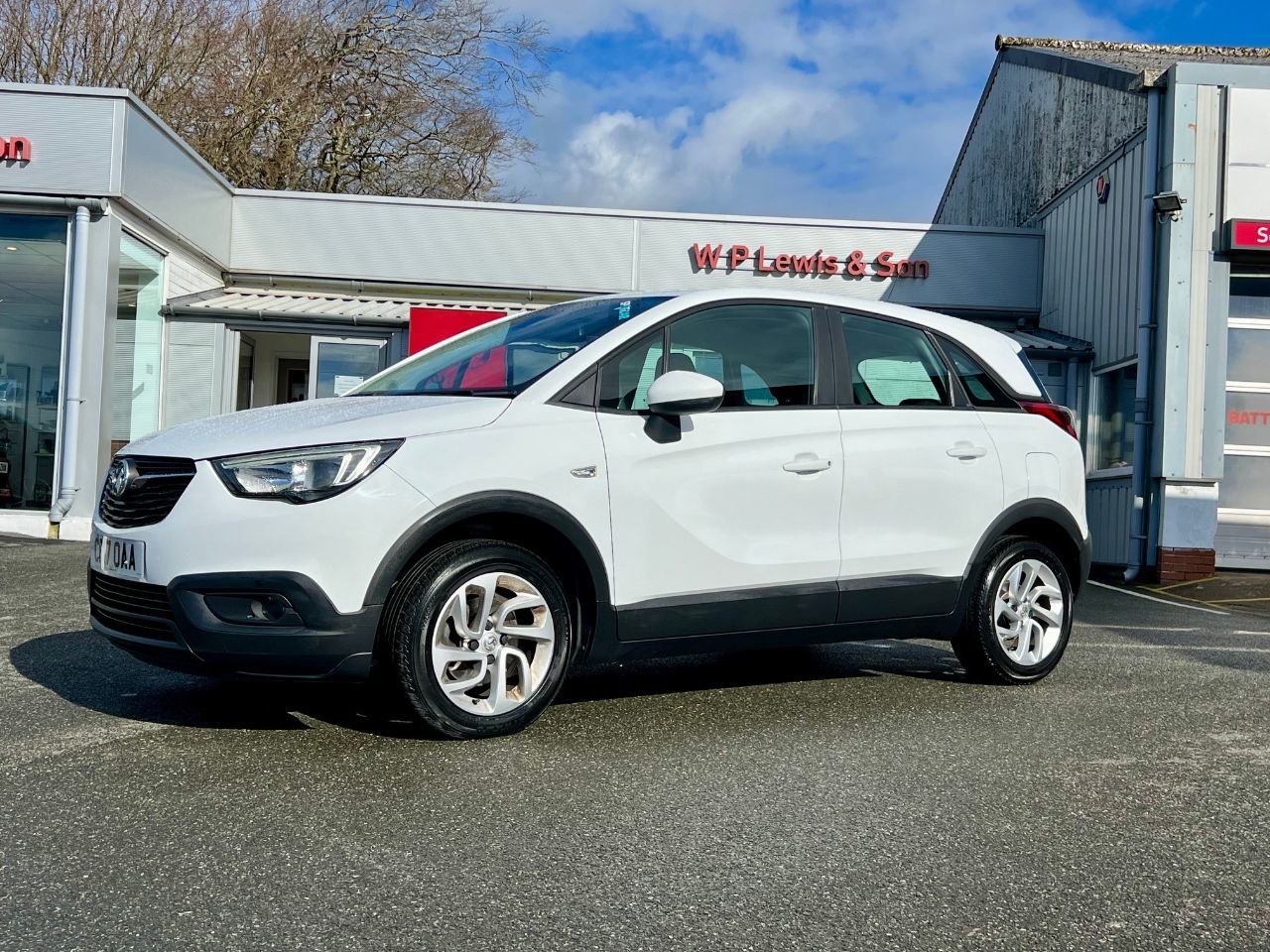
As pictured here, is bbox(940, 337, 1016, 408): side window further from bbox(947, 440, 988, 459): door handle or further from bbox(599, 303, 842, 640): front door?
bbox(599, 303, 842, 640): front door

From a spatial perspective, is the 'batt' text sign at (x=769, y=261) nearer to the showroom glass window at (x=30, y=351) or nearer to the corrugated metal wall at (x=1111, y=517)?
the corrugated metal wall at (x=1111, y=517)

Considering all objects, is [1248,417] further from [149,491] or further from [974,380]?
[149,491]

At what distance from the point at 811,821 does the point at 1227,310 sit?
38.7 ft

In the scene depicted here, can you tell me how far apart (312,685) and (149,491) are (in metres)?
0.84

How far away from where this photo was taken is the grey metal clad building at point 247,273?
13.2 metres

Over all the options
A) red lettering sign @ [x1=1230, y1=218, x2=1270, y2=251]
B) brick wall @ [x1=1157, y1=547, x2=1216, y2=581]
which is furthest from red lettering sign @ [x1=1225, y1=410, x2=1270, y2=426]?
red lettering sign @ [x1=1230, y1=218, x2=1270, y2=251]

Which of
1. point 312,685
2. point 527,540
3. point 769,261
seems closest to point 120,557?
point 312,685

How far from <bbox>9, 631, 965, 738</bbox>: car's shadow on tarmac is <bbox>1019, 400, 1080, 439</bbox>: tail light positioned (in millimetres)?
1308

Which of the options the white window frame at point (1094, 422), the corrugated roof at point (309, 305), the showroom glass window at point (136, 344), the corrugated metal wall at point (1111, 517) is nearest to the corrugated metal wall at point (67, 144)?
the showroom glass window at point (136, 344)

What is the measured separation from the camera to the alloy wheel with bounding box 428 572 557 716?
4121 mm

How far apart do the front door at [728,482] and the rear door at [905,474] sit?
0.43 feet

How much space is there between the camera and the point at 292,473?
12.8 feet

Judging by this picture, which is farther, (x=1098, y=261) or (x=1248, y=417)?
(x=1098, y=261)

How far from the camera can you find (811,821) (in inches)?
138
